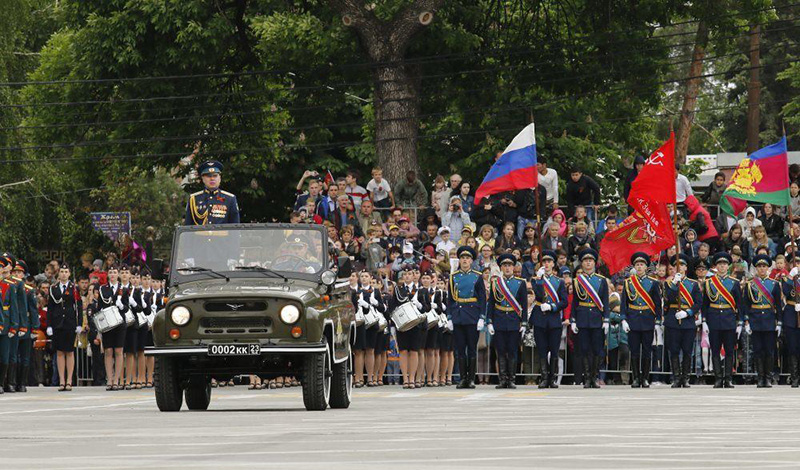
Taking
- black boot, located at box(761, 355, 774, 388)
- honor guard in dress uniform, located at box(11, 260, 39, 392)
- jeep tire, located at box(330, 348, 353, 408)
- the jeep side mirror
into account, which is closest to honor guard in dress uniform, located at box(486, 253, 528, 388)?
black boot, located at box(761, 355, 774, 388)

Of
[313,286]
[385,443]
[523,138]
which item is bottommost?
[385,443]

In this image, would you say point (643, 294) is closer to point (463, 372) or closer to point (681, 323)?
point (681, 323)

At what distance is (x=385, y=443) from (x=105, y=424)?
4.20m

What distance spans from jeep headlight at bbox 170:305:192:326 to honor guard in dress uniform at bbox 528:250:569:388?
9.88 m

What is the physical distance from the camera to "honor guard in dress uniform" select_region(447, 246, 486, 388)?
26.2 m

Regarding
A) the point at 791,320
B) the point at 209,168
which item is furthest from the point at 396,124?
the point at 209,168

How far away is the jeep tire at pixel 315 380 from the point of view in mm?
17219

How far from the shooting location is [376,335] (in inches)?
1101

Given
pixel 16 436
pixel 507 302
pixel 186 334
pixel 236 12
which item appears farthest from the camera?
pixel 236 12

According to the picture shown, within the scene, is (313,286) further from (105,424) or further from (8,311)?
(8,311)

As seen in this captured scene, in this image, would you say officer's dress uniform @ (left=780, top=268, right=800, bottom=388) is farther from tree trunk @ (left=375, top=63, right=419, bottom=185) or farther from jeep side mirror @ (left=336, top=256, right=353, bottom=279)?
jeep side mirror @ (left=336, top=256, right=353, bottom=279)

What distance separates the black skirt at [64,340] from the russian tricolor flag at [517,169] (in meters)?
7.43

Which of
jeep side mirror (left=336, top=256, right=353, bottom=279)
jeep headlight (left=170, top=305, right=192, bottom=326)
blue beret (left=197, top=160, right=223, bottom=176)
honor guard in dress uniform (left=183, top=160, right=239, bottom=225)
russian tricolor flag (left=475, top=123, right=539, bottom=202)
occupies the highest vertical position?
russian tricolor flag (left=475, top=123, right=539, bottom=202)

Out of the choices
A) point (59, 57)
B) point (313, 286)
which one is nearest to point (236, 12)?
point (59, 57)
